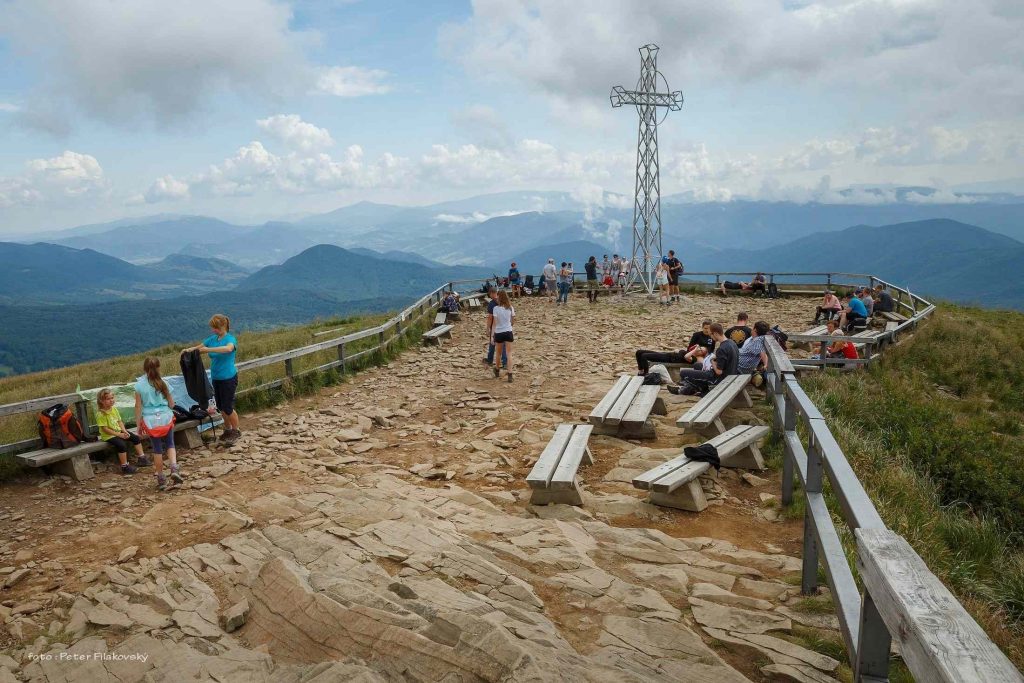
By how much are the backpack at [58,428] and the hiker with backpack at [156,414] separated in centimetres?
76

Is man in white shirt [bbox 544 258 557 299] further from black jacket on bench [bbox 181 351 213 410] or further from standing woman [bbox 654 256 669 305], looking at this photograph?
black jacket on bench [bbox 181 351 213 410]

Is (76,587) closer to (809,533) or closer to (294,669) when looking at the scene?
(294,669)

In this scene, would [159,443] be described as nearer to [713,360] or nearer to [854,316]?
[713,360]

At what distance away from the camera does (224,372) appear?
9.03 meters

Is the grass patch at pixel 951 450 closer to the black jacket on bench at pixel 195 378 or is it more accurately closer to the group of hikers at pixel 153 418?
the group of hikers at pixel 153 418

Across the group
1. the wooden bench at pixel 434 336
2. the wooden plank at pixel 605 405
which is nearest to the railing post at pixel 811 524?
the wooden plank at pixel 605 405

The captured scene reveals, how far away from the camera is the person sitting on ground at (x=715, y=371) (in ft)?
31.9

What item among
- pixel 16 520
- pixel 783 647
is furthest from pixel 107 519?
pixel 783 647

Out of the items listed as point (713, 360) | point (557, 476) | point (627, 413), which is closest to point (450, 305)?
point (713, 360)

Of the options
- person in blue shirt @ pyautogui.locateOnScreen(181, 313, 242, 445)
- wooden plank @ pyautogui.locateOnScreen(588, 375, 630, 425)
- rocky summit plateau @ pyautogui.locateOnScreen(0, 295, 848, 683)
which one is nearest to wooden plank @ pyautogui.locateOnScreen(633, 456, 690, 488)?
rocky summit plateau @ pyautogui.locateOnScreen(0, 295, 848, 683)

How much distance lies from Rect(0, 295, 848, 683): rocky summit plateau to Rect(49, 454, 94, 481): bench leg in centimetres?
15

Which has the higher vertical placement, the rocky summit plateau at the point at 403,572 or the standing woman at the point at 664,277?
the standing woman at the point at 664,277

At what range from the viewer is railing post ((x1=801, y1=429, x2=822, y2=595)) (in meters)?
3.79

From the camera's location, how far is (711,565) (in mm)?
4820
